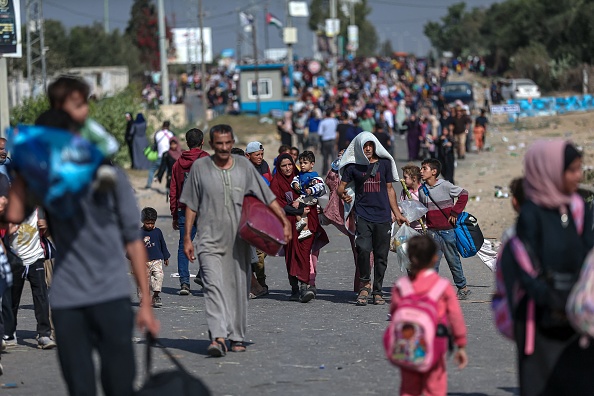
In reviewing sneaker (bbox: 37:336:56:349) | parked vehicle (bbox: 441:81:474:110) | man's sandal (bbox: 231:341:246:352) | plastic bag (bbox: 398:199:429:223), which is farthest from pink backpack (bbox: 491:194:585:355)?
parked vehicle (bbox: 441:81:474:110)

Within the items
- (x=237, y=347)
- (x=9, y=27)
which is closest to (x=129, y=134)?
(x=9, y=27)

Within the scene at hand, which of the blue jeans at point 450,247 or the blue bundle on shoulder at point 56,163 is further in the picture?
the blue jeans at point 450,247

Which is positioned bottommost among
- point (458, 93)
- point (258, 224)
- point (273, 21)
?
point (458, 93)

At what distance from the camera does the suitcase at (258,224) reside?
29.7 ft

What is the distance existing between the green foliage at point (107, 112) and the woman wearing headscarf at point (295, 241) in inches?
754

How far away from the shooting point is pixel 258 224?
9.04m

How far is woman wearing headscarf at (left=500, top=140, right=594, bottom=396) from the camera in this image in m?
5.60

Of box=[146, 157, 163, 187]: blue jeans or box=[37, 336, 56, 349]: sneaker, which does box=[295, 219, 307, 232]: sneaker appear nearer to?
box=[37, 336, 56, 349]: sneaker

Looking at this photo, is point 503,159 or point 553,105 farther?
point 553,105

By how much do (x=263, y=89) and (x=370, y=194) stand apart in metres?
48.6

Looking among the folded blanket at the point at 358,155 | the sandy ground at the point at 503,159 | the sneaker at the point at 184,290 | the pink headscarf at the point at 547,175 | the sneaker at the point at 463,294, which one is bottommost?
the sandy ground at the point at 503,159

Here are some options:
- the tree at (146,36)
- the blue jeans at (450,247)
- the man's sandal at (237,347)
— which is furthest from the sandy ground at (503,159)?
the tree at (146,36)

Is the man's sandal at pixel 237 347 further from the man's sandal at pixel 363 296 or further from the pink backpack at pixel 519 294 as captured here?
the pink backpack at pixel 519 294

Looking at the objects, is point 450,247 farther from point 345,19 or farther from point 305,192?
point 345,19
